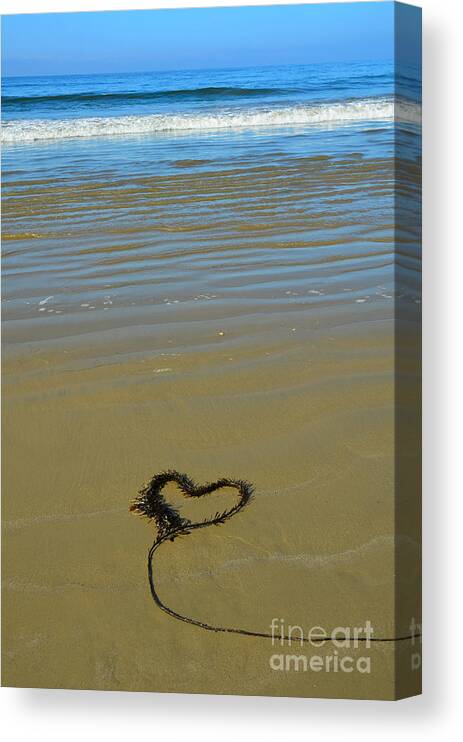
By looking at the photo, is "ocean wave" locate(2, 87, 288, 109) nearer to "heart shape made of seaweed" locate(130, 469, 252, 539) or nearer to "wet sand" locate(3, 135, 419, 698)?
"wet sand" locate(3, 135, 419, 698)

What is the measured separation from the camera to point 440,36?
471 centimetres

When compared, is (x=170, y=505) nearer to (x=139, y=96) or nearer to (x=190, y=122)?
(x=190, y=122)

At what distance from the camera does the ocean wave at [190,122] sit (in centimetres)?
488

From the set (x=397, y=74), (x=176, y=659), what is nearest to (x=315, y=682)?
(x=176, y=659)

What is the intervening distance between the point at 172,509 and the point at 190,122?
1.55m

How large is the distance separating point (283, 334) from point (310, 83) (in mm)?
1006

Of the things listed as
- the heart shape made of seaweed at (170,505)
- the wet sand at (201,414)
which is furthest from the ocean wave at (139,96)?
the heart shape made of seaweed at (170,505)

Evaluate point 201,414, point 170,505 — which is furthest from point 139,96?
point 170,505

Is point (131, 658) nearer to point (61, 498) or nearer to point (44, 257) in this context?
point (61, 498)

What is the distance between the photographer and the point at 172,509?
15.7 feet
